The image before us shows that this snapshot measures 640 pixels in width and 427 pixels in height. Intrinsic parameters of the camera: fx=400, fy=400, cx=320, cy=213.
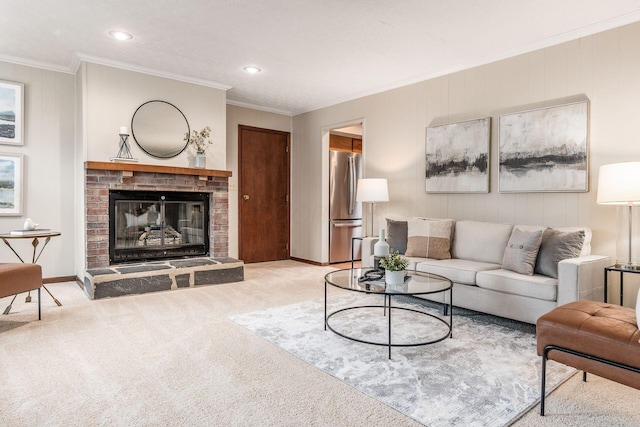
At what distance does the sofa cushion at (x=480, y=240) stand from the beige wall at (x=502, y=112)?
0.27 metres

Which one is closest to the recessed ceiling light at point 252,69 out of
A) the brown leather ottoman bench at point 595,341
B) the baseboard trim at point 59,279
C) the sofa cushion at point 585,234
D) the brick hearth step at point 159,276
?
the brick hearth step at point 159,276

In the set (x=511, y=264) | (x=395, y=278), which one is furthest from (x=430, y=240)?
Answer: (x=395, y=278)

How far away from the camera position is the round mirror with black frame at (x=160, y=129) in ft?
14.9

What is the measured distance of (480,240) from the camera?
12.4ft

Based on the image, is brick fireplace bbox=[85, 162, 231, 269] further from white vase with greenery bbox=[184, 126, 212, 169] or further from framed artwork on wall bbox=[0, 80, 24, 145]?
framed artwork on wall bbox=[0, 80, 24, 145]

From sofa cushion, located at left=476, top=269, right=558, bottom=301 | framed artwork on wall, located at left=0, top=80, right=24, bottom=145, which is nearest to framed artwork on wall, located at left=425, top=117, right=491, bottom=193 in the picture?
sofa cushion, located at left=476, top=269, right=558, bottom=301

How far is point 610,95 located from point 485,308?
201cm

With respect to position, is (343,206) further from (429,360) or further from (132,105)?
(429,360)

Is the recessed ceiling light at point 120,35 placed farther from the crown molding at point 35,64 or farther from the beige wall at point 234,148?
the beige wall at point 234,148

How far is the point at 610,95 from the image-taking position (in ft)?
10.7

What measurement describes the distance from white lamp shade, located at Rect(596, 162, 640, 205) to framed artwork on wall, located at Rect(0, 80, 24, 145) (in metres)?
5.46

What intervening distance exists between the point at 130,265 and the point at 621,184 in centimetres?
459

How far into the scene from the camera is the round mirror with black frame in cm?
455

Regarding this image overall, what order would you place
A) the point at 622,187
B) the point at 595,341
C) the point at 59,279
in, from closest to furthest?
1. the point at 595,341
2. the point at 622,187
3. the point at 59,279
